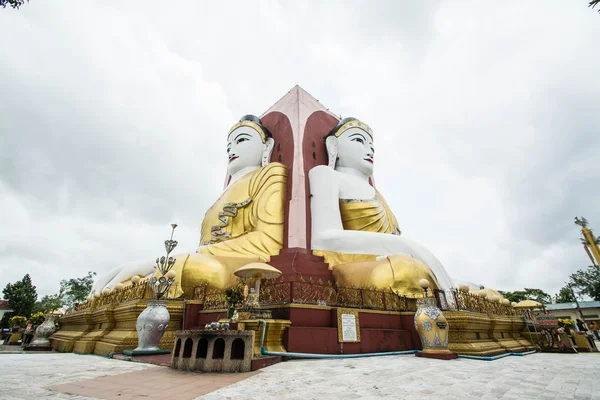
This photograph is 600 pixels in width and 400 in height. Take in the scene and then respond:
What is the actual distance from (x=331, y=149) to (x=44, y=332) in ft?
37.0

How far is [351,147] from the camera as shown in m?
13.2

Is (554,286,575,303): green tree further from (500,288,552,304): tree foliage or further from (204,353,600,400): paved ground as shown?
(204,353,600,400): paved ground

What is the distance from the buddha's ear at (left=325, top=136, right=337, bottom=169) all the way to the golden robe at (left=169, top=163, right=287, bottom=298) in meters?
2.15

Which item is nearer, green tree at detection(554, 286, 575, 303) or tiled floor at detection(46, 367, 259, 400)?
tiled floor at detection(46, 367, 259, 400)

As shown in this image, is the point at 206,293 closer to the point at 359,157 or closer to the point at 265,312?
the point at 265,312

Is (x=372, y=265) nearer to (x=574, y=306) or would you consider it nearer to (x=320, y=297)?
(x=320, y=297)

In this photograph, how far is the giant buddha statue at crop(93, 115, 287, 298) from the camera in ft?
29.1

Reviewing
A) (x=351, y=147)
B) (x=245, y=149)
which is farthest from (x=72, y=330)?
(x=351, y=147)

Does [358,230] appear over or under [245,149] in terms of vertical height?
under

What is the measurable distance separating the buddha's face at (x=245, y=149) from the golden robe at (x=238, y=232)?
1018mm

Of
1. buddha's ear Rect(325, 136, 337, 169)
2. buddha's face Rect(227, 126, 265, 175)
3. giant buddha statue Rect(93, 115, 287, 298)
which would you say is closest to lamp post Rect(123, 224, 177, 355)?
giant buddha statue Rect(93, 115, 287, 298)

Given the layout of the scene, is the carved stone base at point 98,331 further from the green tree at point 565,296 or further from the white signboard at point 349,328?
the green tree at point 565,296

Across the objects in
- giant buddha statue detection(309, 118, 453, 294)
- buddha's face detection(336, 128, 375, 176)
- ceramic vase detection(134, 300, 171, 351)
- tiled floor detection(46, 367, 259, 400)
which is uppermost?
buddha's face detection(336, 128, 375, 176)

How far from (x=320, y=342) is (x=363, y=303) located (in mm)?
1664
